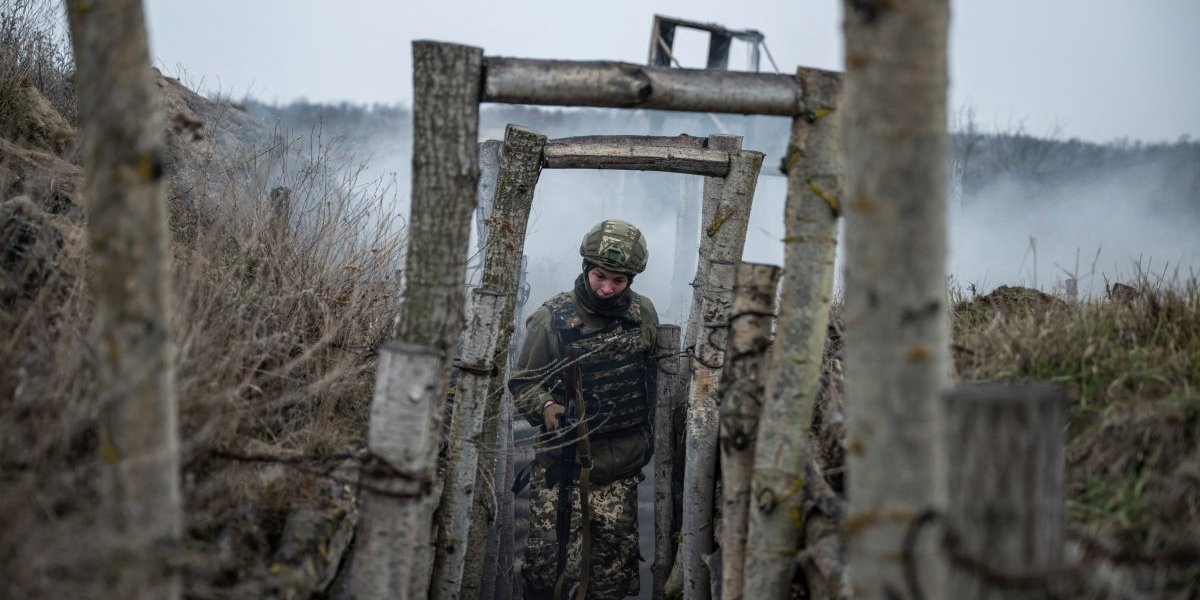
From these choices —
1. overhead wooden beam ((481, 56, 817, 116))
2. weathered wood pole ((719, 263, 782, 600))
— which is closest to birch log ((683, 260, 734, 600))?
weathered wood pole ((719, 263, 782, 600))

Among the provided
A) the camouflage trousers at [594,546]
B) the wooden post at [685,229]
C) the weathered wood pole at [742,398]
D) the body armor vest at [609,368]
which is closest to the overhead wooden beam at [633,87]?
the weathered wood pole at [742,398]

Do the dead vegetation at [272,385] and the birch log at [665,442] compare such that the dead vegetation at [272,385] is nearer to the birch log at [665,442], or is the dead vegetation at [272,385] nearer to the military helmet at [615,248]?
the birch log at [665,442]

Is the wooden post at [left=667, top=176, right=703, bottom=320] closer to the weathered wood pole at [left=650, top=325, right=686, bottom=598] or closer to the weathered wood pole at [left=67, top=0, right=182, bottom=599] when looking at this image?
the weathered wood pole at [left=650, top=325, right=686, bottom=598]

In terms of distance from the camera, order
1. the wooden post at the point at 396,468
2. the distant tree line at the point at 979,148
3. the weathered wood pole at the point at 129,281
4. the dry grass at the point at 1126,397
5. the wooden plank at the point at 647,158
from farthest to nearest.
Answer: the distant tree line at the point at 979,148, the wooden plank at the point at 647,158, the wooden post at the point at 396,468, the dry grass at the point at 1126,397, the weathered wood pole at the point at 129,281

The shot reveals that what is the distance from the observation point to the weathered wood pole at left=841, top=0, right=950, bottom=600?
1.87 meters

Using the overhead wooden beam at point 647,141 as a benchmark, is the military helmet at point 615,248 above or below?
below

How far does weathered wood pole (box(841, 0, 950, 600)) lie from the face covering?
162 inches

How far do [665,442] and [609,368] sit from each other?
62 centimetres

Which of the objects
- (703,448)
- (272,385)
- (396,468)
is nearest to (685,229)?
(703,448)

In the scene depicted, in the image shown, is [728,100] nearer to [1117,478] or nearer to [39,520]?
[1117,478]

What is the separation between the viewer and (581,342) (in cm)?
608

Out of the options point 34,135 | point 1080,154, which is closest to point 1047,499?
point 34,135

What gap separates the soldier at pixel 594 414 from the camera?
19.5ft

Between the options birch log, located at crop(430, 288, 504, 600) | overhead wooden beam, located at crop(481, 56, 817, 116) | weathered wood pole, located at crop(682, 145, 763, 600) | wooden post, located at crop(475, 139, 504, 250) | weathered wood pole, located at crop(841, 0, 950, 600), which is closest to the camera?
weathered wood pole, located at crop(841, 0, 950, 600)
